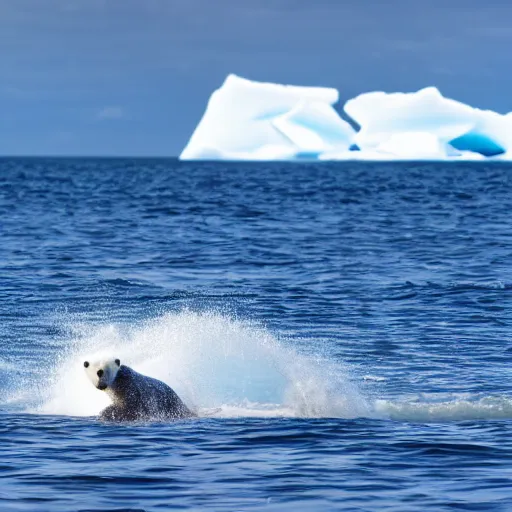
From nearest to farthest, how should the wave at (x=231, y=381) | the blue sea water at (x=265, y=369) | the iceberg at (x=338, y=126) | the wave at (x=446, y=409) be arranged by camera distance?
the blue sea water at (x=265, y=369) < the wave at (x=446, y=409) < the wave at (x=231, y=381) < the iceberg at (x=338, y=126)

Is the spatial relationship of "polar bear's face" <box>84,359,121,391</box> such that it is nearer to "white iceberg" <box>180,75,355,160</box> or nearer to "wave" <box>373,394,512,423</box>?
"wave" <box>373,394,512,423</box>

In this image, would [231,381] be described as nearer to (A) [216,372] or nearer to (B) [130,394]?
(A) [216,372]

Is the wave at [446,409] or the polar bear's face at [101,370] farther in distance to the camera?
the wave at [446,409]

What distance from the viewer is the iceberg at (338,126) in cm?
9906

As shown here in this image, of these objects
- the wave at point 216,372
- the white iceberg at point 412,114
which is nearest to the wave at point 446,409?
the wave at point 216,372

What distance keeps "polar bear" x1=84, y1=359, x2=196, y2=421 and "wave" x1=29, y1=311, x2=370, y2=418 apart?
0.21m

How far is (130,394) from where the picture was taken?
35.0ft

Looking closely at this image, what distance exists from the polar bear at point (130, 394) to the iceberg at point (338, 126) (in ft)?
286

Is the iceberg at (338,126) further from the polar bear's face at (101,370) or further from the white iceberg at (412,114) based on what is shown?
the polar bear's face at (101,370)

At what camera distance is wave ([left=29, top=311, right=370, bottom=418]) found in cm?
1164

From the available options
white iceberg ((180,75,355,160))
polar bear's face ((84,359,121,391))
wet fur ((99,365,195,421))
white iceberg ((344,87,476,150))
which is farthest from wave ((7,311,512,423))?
white iceberg ((180,75,355,160))

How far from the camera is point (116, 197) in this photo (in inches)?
2267

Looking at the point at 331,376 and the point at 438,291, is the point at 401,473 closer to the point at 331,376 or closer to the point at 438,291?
the point at 331,376

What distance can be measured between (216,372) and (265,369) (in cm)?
61
